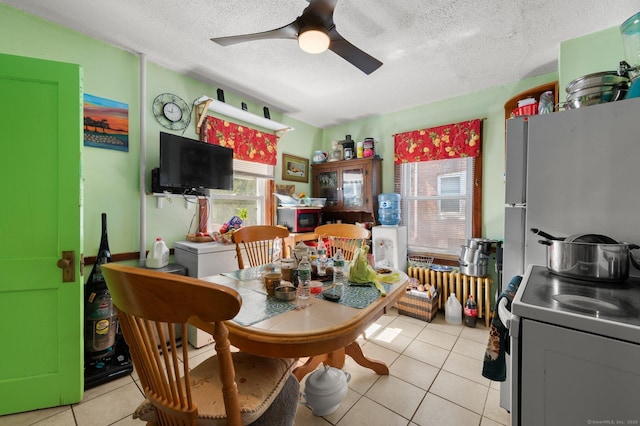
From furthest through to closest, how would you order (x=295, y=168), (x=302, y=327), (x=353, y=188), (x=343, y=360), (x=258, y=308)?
1. (x=295, y=168)
2. (x=353, y=188)
3. (x=343, y=360)
4. (x=258, y=308)
5. (x=302, y=327)

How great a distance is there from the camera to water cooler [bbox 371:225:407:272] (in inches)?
→ 125

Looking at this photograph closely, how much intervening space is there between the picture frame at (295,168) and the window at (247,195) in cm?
23

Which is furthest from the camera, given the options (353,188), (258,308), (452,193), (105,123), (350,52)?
(353,188)

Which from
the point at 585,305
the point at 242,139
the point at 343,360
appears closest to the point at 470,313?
the point at 343,360

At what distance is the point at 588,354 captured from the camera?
713mm

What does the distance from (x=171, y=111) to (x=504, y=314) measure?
3040 mm

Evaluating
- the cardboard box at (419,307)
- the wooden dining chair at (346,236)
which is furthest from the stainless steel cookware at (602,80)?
the cardboard box at (419,307)

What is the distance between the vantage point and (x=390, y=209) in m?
3.40

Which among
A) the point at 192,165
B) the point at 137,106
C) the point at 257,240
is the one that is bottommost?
the point at 257,240

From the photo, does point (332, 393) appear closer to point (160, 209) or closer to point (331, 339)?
point (331, 339)

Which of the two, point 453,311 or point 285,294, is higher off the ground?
point 285,294

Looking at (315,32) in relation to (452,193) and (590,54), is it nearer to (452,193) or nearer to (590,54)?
(590,54)

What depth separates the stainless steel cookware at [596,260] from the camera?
38.8 inches

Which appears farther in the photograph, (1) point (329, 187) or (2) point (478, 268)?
(1) point (329, 187)
